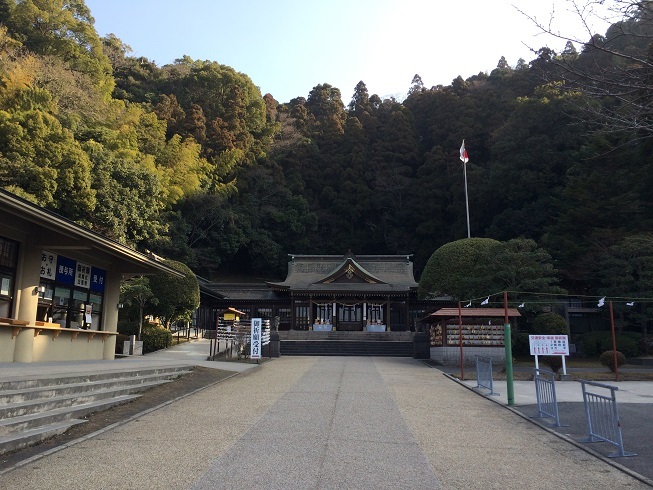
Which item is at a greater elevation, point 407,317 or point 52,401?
point 407,317

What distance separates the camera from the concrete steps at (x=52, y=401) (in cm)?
543

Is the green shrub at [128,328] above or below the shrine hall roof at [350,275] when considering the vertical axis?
below

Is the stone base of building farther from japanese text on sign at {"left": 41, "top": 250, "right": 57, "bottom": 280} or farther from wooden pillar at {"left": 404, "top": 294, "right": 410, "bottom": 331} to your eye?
wooden pillar at {"left": 404, "top": 294, "right": 410, "bottom": 331}

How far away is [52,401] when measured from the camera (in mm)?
6523

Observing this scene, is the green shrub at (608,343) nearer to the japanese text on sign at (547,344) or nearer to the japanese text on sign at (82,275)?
the japanese text on sign at (547,344)

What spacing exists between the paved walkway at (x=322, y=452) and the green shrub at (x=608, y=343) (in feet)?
56.2

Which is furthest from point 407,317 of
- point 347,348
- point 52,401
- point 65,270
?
point 52,401

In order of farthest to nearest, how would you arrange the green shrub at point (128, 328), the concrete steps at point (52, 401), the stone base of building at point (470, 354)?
1. the green shrub at point (128, 328)
2. the stone base of building at point (470, 354)
3. the concrete steps at point (52, 401)

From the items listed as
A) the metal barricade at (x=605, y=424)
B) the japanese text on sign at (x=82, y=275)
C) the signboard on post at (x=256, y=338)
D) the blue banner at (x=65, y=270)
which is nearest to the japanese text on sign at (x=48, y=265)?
the blue banner at (x=65, y=270)

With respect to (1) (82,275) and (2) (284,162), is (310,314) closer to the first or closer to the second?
(1) (82,275)

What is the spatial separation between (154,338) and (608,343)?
21.5 m

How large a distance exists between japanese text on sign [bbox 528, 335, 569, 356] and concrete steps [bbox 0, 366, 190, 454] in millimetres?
10159

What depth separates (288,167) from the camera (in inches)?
2141

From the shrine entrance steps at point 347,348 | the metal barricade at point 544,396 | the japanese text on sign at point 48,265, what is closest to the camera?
the metal barricade at point 544,396
